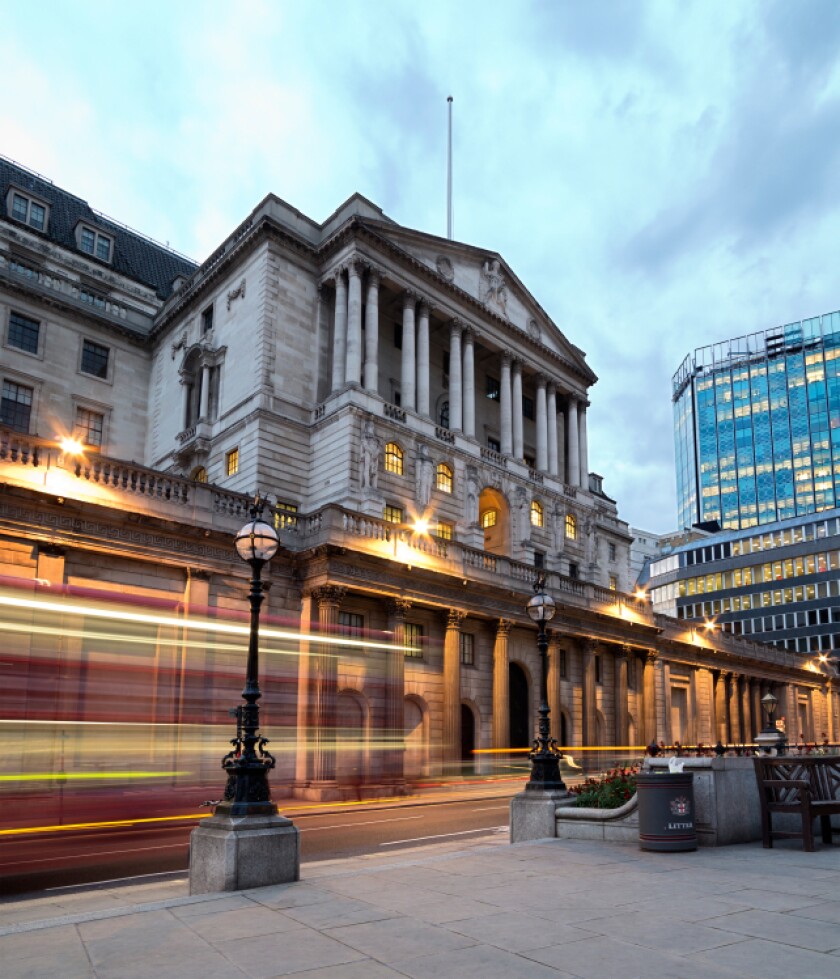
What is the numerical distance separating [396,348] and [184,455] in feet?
42.9

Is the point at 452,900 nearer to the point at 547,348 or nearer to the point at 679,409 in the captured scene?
the point at 547,348

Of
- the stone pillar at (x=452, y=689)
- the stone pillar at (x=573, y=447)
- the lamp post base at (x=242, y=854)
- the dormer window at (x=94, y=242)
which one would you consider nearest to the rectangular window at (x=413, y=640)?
the stone pillar at (x=452, y=689)

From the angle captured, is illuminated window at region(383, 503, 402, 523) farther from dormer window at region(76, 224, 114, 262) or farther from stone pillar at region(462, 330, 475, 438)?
dormer window at region(76, 224, 114, 262)

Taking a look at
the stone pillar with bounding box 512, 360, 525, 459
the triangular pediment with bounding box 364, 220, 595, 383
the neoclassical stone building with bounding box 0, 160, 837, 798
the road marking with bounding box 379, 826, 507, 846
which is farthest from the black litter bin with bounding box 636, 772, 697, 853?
the stone pillar with bounding box 512, 360, 525, 459

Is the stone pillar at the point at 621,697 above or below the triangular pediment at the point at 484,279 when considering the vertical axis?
below

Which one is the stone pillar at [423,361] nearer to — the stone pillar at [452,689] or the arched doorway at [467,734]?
the stone pillar at [452,689]

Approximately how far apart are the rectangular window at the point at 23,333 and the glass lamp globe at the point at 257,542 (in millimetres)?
36142

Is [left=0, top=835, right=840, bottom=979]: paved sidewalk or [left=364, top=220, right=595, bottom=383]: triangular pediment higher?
[left=364, top=220, right=595, bottom=383]: triangular pediment

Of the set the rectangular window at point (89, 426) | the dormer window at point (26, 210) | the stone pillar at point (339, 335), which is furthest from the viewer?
the dormer window at point (26, 210)

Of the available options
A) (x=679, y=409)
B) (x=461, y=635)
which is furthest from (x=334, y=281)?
(x=679, y=409)

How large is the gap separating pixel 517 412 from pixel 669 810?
128 feet

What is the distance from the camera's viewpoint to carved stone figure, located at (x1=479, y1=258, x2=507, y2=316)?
4975 centimetres

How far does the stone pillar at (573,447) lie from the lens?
2142 inches

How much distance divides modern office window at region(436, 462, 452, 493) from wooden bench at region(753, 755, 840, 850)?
30489 millimetres
